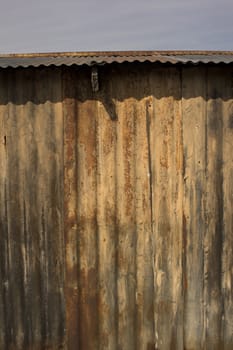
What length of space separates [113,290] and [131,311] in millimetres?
314

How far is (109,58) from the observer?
11.7ft

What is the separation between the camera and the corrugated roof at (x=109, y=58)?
342 cm

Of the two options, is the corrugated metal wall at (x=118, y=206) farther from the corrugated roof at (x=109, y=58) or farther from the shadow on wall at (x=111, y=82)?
the corrugated roof at (x=109, y=58)

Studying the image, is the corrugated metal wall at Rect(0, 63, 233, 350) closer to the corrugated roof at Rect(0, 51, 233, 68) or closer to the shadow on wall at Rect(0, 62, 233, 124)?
the shadow on wall at Rect(0, 62, 233, 124)

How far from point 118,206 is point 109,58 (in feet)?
5.25

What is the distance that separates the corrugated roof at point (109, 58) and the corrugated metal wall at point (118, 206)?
0.43 ft

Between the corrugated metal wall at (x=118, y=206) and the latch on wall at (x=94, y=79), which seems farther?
the corrugated metal wall at (x=118, y=206)

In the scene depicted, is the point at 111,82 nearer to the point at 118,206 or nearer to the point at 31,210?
the point at 118,206

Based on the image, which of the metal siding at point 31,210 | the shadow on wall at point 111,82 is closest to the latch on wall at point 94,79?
the shadow on wall at point 111,82

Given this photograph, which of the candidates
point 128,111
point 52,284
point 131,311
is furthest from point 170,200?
point 52,284

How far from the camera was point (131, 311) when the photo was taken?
380cm

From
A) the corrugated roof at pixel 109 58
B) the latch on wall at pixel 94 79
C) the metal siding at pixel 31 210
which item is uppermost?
the corrugated roof at pixel 109 58

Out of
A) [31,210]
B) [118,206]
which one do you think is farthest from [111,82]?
[31,210]

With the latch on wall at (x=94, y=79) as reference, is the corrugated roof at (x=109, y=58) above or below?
above
